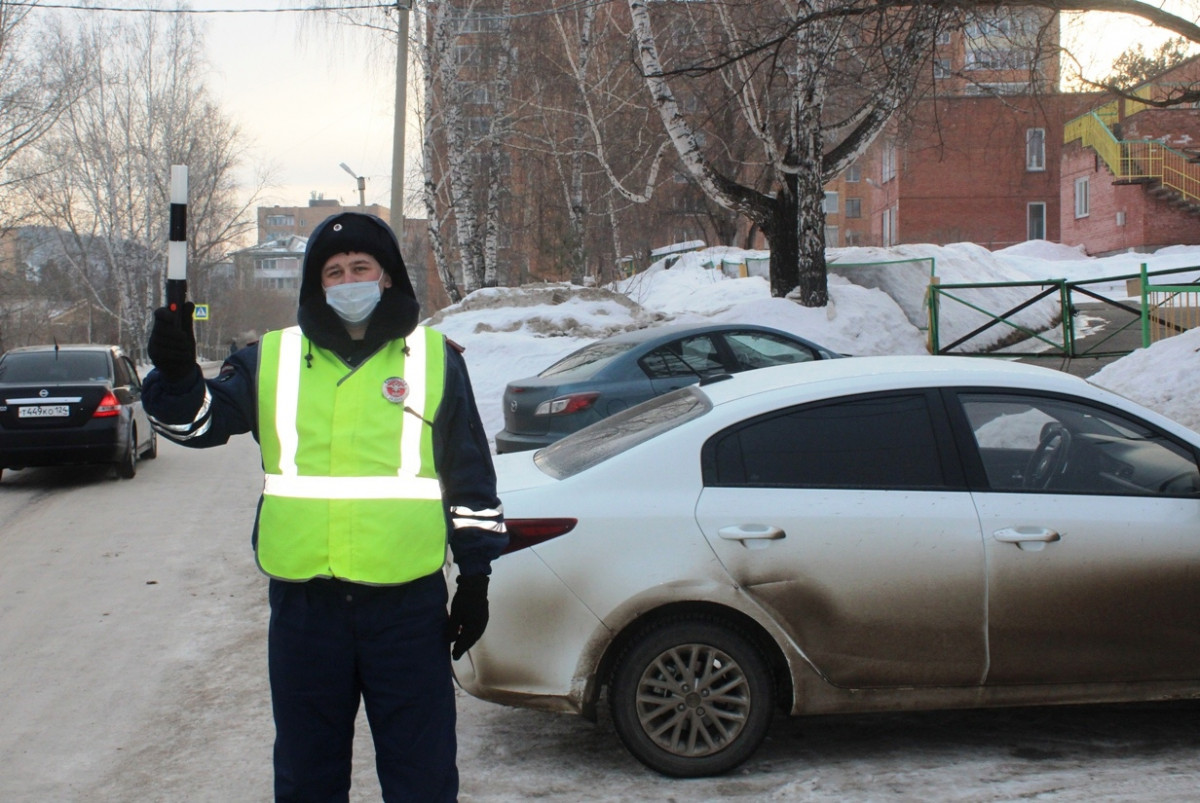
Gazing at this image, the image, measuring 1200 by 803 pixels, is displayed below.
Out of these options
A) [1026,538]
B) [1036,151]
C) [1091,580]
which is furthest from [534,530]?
[1036,151]

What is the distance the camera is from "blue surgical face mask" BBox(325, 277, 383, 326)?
9.68 ft

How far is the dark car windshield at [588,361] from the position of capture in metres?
10.6

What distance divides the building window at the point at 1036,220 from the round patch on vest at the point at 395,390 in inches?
1769

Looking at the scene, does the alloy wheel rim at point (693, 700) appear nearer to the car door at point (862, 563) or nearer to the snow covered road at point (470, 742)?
the snow covered road at point (470, 742)

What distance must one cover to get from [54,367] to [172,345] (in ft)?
37.4

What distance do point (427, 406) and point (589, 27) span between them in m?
24.3

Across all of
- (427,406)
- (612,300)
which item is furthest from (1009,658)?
(612,300)

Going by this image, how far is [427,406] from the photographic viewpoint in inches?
116

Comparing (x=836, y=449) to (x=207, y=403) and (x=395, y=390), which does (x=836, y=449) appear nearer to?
(x=395, y=390)

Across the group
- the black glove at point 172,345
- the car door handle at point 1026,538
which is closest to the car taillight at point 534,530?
the car door handle at point 1026,538

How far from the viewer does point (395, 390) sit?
290 centimetres

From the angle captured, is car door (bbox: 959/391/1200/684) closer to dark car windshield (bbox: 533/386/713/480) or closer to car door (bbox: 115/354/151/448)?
dark car windshield (bbox: 533/386/713/480)

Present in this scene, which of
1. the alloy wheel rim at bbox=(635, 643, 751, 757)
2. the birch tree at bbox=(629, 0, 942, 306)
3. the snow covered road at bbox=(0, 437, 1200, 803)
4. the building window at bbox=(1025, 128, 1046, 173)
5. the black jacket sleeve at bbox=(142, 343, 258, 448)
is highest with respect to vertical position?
the building window at bbox=(1025, 128, 1046, 173)

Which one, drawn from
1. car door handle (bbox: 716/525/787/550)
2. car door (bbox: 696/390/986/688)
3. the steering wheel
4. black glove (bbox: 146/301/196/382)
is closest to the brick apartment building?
the steering wheel
